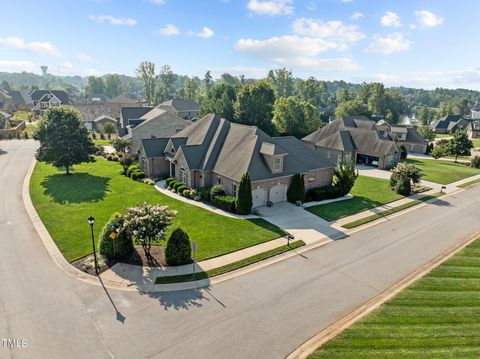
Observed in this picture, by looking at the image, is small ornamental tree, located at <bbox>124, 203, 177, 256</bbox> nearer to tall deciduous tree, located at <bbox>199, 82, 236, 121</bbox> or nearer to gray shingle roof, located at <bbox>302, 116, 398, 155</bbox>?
gray shingle roof, located at <bbox>302, 116, 398, 155</bbox>

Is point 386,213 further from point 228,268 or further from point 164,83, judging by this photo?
point 164,83

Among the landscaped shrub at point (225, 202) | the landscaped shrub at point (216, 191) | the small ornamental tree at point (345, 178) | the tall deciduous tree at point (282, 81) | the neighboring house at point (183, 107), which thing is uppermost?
the tall deciduous tree at point (282, 81)

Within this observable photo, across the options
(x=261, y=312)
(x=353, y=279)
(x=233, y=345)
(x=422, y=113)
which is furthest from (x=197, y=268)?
(x=422, y=113)

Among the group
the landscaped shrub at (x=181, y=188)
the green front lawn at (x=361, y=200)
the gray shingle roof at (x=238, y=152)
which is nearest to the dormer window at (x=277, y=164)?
the gray shingle roof at (x=238, y=152)

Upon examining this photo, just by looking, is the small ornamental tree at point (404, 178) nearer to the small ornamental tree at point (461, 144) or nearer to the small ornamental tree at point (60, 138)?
the small ornamental tree at point (461, 144)

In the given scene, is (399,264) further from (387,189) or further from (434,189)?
(434,189)

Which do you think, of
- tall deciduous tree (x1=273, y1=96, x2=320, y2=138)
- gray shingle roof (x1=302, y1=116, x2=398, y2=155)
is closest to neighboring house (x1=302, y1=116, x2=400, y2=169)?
gray shingle roof (x1=302, y1=116, x2=398, y2=155)

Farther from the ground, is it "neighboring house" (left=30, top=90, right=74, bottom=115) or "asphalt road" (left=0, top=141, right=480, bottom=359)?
"neighboring house" (left=30, top=90, right=74, bottom=115)
